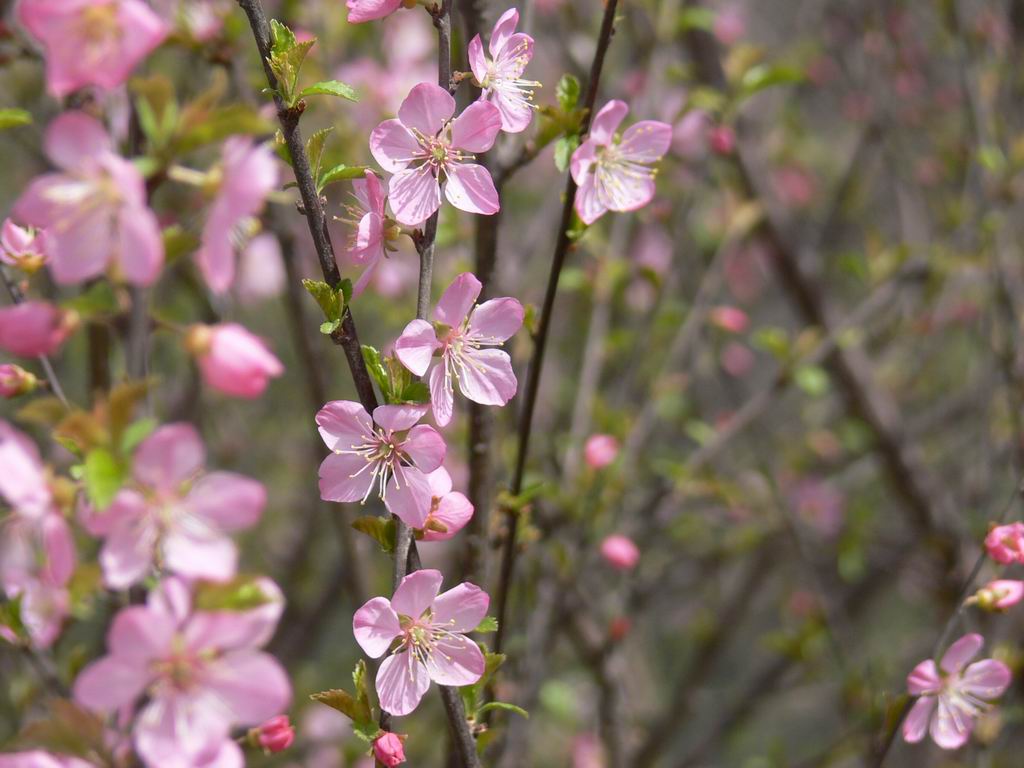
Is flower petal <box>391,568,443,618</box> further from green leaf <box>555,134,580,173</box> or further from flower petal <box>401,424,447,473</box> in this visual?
green leaf <box>555,134,580,173</box>

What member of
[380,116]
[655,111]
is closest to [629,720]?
[655,111]

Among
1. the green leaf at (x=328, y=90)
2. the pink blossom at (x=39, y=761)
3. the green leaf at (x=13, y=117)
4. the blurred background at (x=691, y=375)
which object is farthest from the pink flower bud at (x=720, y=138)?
the pink blossom at (x=39, y=761)

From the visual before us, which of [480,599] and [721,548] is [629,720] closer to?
[721,548]

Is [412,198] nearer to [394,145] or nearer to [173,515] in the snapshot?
[394,145]

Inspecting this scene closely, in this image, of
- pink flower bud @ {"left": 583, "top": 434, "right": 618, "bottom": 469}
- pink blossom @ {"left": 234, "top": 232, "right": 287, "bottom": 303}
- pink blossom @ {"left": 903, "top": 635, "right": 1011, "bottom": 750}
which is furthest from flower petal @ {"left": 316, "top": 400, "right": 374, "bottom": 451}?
pink blossom @ {"left": 234, "top": 232, "right": 287, "bottom": 303}

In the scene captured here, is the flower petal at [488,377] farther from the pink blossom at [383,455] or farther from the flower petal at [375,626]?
the flower petal at [375,626]
